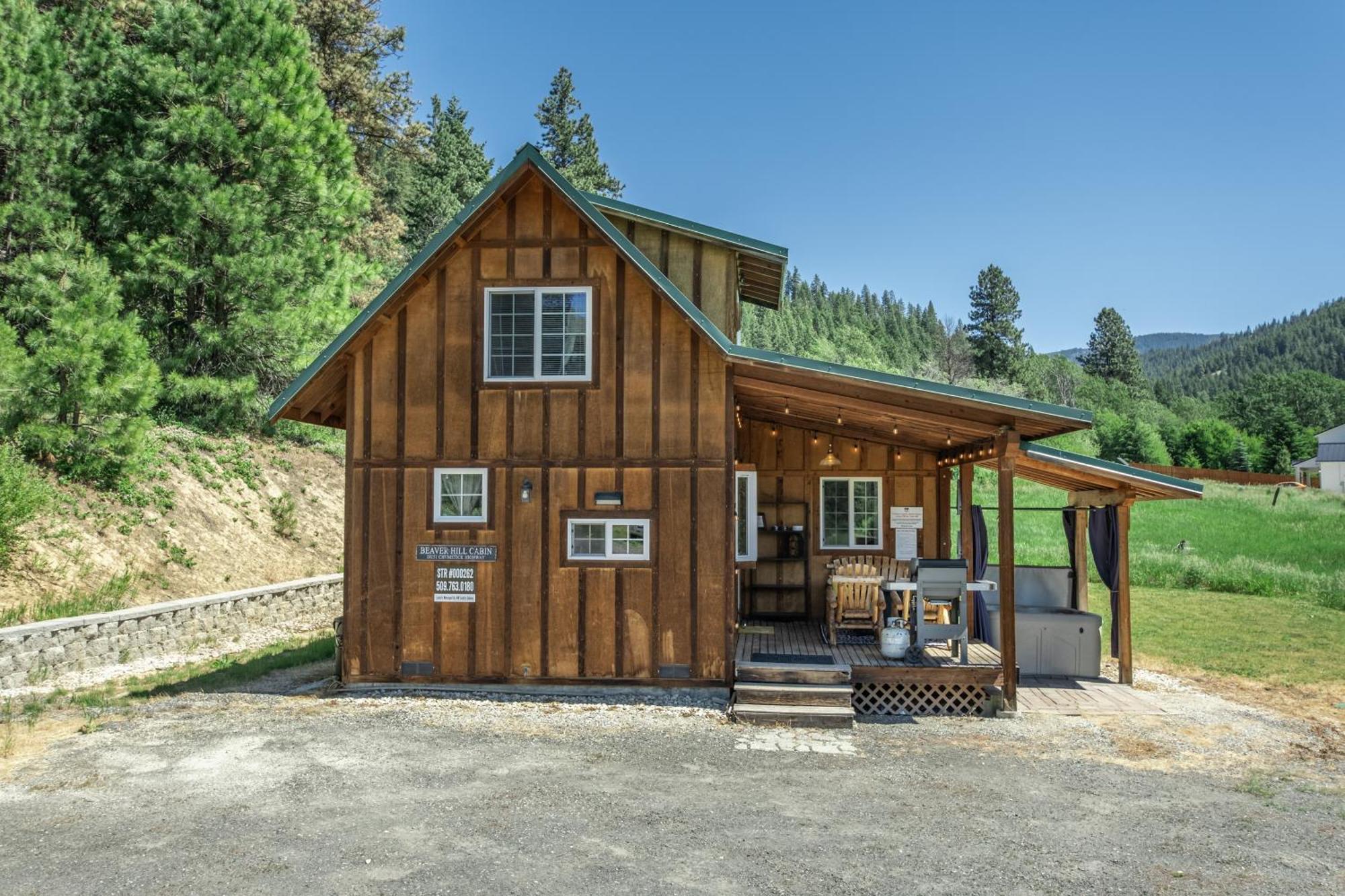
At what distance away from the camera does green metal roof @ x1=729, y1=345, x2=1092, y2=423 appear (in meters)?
9.14

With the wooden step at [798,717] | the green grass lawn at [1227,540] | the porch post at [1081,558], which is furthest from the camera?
the green grass lawn at [1227,540]

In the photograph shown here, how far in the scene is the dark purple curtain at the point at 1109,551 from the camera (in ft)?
38.2

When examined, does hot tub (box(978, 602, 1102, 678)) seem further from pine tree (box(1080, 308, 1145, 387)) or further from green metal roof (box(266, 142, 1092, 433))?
pine tree (box(1080, 308, 1145, 387))

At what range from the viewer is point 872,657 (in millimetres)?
10828

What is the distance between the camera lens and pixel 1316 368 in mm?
152875

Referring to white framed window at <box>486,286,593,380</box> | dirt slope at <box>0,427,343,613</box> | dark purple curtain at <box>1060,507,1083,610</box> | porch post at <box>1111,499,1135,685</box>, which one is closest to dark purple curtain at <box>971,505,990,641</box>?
dark purple curtain at <box>1060,507,1083,610</box>

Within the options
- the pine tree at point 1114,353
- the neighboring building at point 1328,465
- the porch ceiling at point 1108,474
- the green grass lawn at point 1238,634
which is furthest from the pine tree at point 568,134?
the pine tree at point 1114,353

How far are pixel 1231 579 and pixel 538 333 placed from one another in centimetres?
2043

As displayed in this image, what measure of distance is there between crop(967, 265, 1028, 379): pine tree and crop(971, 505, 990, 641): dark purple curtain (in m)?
71.7

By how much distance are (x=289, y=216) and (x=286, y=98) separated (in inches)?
107

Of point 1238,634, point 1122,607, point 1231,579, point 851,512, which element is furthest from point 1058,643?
point 1231,579

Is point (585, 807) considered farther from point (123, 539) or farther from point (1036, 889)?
point (123, 539)

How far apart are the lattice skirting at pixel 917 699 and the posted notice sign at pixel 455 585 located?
14.5 ft

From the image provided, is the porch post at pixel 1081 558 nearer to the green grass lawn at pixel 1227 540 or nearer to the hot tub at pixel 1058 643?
the hot tub at pixel 1058 643
